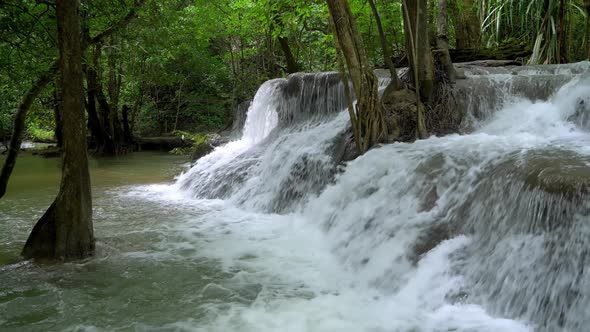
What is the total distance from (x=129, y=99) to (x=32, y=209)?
12.4 metres

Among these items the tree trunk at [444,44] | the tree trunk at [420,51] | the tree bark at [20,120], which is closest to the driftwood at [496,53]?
the tree trunk at [444,44]

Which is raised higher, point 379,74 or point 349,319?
point 379,74

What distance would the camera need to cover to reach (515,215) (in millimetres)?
4004

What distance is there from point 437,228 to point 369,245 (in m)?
0.79

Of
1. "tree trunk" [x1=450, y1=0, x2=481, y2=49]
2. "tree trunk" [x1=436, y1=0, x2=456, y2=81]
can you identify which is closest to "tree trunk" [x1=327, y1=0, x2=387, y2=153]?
"tree trunk" [x1=436, y1=0, x2=456, y2=81]

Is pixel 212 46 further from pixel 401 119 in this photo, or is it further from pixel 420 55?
pixel 401 119

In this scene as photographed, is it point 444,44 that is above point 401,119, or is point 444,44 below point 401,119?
above

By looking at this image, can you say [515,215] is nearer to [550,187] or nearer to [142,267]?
[550,187]

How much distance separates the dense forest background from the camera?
6816 millimetres

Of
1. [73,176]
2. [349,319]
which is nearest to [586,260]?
[349,319]

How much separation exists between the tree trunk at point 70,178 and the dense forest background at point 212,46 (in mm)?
631

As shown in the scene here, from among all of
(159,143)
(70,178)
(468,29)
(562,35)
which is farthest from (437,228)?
(159,143)

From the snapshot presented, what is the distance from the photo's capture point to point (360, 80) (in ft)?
23.8

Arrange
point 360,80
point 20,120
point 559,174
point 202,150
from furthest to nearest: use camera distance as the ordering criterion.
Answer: point 202,150
point 360,80
point 20,120
point 559,174
